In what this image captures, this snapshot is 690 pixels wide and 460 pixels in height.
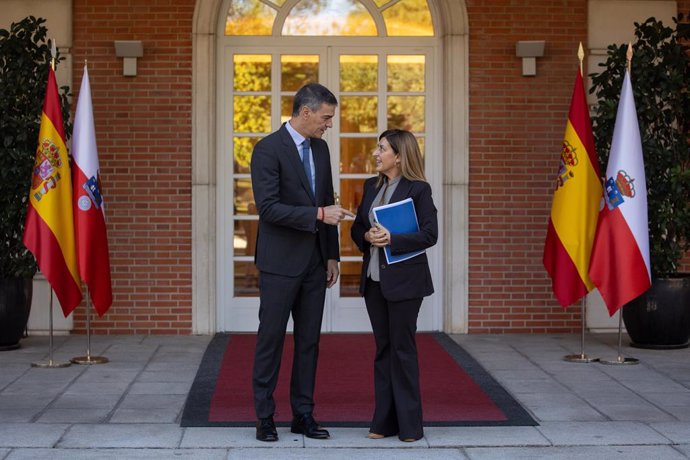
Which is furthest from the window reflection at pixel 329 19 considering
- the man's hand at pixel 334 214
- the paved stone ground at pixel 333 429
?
the man's hand at pixel 334 214

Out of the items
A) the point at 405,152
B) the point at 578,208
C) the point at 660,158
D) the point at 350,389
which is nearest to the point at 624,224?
the point at 578,208

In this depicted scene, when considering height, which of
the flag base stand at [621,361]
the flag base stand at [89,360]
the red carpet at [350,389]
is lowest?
the red carpet at [350,389]

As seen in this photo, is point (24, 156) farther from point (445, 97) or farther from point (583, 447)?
point (583, 447)

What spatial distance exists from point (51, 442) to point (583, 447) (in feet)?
8.61

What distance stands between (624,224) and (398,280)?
3100 mm

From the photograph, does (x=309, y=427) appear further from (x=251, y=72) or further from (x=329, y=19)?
(x=329, y=19)

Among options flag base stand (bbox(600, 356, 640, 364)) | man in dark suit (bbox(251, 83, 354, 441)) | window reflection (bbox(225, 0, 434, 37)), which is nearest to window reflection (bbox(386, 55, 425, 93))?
window reflection (bbox(225, 0, 434, 37))

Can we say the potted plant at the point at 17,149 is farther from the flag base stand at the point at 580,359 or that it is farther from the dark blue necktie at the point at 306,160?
the flag base stand at the point at 580,359

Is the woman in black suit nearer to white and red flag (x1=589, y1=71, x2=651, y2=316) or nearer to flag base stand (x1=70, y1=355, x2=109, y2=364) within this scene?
white and red flag (x1=589, y1=71, x2=651, y2=316)

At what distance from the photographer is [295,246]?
18.8ft

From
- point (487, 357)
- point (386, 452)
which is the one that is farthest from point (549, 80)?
point (386, 452)

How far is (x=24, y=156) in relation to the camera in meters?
8.59

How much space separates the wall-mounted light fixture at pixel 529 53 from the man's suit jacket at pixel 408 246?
14.2ft

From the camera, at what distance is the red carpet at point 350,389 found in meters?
6.44
